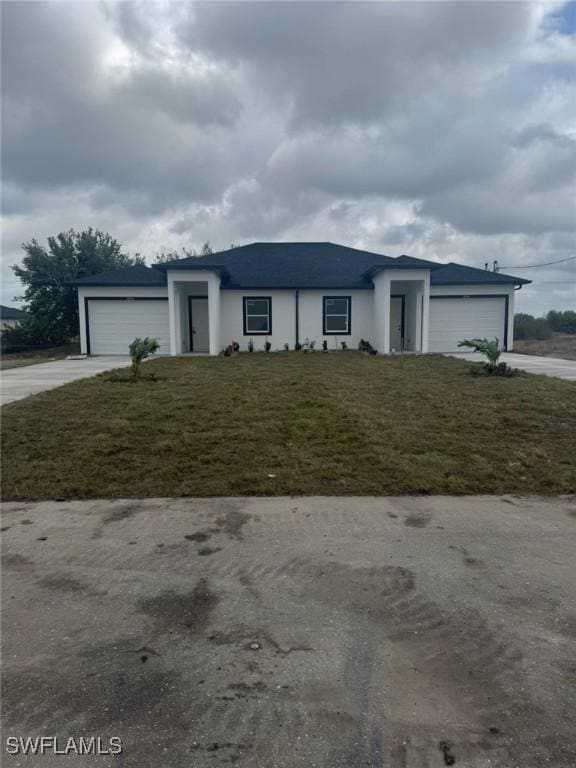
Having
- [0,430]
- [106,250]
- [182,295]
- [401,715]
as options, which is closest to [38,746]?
[401,715]

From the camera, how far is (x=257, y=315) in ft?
65.5

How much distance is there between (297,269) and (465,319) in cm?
734

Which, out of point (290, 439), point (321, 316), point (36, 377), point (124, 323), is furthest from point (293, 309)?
point (290, 439)

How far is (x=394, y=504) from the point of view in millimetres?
4320

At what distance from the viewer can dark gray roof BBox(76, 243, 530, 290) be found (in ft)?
59.9

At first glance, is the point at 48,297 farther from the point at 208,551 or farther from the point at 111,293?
the point at 208,551

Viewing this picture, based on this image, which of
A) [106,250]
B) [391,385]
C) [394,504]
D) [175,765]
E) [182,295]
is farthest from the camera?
[106,250]

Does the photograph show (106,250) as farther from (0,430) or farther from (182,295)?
(0,430)

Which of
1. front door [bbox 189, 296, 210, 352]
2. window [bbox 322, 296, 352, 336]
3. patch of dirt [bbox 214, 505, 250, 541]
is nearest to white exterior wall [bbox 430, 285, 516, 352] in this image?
window [bbox 322, 296, 352, 336]

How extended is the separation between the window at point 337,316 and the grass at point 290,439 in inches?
403

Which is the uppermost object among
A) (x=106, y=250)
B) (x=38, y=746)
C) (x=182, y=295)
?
(x=106, y=250)

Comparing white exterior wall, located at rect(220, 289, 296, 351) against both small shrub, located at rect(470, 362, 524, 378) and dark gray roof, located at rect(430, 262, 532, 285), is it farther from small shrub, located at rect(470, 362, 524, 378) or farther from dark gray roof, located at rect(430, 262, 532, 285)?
small shrub, located at rect(470, 362, 524, 378)

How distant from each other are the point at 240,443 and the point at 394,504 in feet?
7.36

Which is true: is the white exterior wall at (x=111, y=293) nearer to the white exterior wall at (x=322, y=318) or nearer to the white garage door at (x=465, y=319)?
the white exterior wall at (x=322, y=318)
